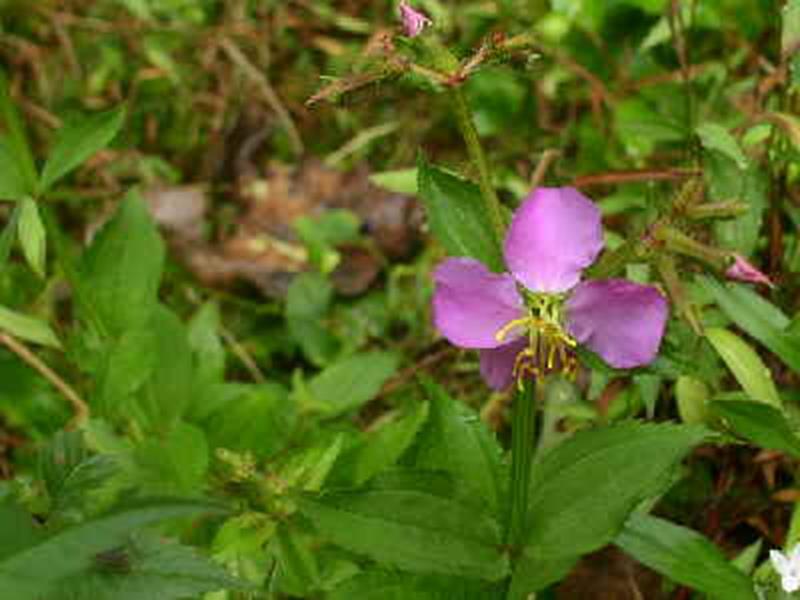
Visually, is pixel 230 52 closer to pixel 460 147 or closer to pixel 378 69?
pixel 460 147

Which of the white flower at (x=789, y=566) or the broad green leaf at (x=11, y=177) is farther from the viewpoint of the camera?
the broad green leaf at (x=11, y=177)

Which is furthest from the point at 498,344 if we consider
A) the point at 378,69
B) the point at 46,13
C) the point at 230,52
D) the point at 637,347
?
the point at 46,13

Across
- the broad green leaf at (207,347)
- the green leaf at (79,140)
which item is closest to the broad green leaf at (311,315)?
the broad green leaf at (207,347)

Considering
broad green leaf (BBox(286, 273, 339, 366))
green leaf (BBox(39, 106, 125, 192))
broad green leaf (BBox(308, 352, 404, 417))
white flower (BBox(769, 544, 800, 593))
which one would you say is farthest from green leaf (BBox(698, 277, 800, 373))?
broad green leaf (BBox(286, 273, 339, 366))

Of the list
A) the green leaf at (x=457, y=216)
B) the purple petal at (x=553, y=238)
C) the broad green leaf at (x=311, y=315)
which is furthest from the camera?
the broad green leaf at (x=311, y=315)

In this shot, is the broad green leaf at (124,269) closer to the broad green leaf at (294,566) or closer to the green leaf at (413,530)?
the broad green leaf at (294,566)

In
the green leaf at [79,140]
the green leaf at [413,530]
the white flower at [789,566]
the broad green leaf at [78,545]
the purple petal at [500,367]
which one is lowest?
the white flower at [789,566]

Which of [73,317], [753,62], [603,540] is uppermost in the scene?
[753,62]
